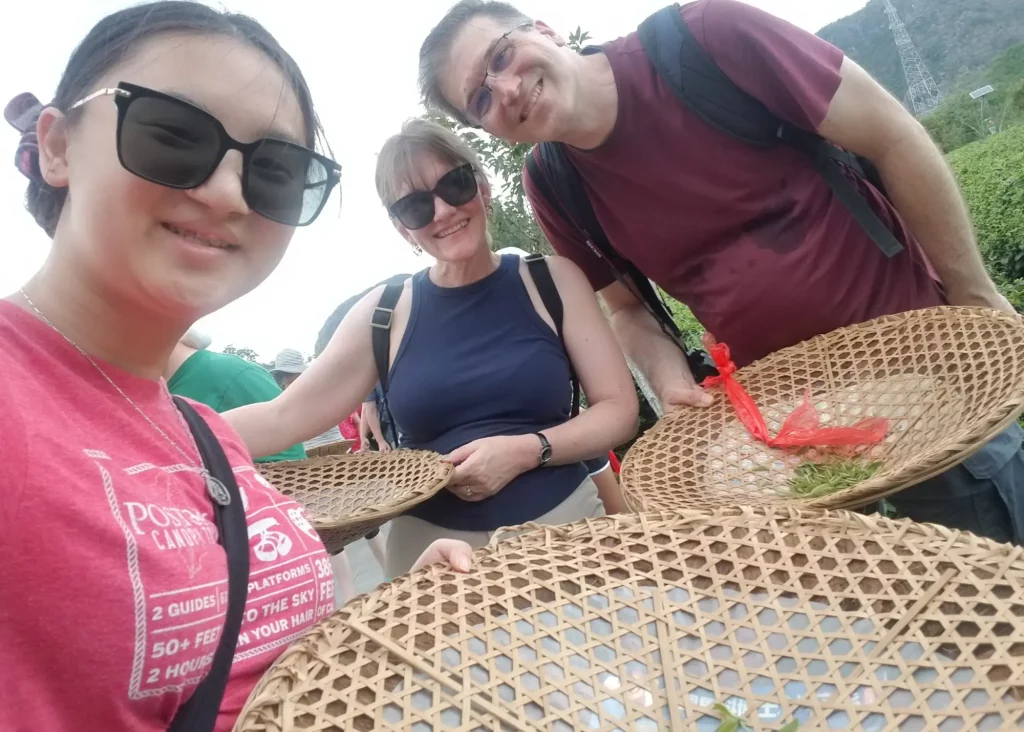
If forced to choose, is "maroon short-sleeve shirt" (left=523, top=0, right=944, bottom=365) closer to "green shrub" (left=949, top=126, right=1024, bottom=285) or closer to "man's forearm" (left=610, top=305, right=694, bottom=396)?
"man's forearm" (left=610, top=305, right=694, bottom=396)

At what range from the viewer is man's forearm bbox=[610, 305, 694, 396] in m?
1.38

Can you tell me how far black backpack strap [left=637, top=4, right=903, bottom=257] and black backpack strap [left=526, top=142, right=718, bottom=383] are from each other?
29 cm

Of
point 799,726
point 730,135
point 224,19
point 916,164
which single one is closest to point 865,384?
point 916,164

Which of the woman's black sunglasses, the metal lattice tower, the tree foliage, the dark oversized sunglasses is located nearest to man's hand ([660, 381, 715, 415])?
the dark oversized sunglasses

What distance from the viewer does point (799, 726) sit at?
0.61 metres

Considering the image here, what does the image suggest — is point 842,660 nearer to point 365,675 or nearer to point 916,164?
point 365,675

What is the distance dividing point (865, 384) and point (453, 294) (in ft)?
2.71

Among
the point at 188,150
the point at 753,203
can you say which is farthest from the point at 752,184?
the point at 188,150

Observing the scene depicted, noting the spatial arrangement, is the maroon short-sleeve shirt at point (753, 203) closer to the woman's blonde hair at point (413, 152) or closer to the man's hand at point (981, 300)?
the man's hand at point (981, 300)

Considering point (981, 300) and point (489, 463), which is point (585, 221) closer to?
point (489, 463)

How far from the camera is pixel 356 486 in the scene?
53.0 inches

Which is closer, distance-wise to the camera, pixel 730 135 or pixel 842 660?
pixel 842 660

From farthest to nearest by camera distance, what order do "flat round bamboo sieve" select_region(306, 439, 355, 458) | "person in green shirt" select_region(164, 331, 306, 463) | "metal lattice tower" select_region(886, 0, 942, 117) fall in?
"metal lattice tower" select_region(886, 0, 942, 117)
"flat round bamboo sieve" select_region(306, 439, 355, 458)
"person in green shirt" select_region(164, 331, 306, 463)

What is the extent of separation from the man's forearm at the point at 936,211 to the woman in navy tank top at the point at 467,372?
0.59 meters
